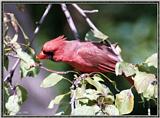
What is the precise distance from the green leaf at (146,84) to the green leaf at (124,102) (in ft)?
0.14

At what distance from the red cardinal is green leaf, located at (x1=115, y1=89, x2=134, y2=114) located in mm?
264

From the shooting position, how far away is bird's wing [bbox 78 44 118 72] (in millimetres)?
2057

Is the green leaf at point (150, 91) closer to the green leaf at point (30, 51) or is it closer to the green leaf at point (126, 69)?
the green leaf at point (126, 69)

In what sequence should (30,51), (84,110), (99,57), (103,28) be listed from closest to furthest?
(84,110) < (30,51) < (99,57) < (103,28)

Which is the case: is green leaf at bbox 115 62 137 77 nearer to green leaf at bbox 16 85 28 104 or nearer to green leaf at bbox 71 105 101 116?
green leaf at bbox 71 105 101 116

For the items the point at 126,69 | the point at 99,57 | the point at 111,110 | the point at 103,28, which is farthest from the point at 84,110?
the point at 103,28

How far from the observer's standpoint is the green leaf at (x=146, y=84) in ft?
5.86

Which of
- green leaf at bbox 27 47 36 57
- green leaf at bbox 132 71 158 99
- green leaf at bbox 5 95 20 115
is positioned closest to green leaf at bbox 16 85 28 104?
green leaf at bbox 5 95 20 115

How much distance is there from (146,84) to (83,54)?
0.48 metres

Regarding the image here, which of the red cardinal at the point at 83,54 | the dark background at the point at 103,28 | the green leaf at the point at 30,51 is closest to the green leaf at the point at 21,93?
the green leaf at the point at 30,51

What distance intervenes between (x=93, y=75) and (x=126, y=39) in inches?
79.3

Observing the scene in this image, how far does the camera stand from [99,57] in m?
2.17

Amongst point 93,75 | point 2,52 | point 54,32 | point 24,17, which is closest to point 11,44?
point 2,52

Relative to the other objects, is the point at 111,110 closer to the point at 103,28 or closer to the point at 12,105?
the point at 12,105
